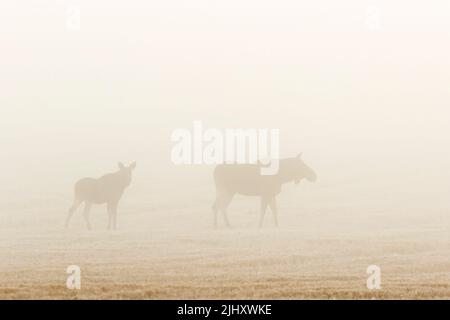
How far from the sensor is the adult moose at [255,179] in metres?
45.5

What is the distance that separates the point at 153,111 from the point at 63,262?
116m

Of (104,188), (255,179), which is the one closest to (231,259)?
(104,188)

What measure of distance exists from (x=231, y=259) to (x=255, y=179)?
17.3m

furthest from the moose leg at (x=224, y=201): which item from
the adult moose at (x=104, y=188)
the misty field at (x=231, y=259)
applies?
the adult moose at (x=104, y=188)

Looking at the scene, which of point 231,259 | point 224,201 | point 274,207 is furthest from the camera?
point 224,201

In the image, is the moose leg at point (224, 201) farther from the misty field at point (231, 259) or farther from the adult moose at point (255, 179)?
the misty field at point (231, 259)

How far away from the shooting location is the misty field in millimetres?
20266

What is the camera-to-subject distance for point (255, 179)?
4731 centimetres

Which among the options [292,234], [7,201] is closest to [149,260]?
[292,234]


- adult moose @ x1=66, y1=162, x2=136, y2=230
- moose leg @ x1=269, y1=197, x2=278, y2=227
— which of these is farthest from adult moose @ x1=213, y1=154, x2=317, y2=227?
adult moose @ x1=66, y1=162, x2=136, y2=230

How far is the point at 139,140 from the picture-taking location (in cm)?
11819

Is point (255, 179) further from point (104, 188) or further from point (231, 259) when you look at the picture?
point (231, 259)

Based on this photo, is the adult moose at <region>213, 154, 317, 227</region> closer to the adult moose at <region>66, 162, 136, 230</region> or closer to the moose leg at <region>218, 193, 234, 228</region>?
the moose leg at <region>218, 193, 234, 228</region>

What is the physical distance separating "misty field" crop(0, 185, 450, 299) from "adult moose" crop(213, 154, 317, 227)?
9.65 feet
